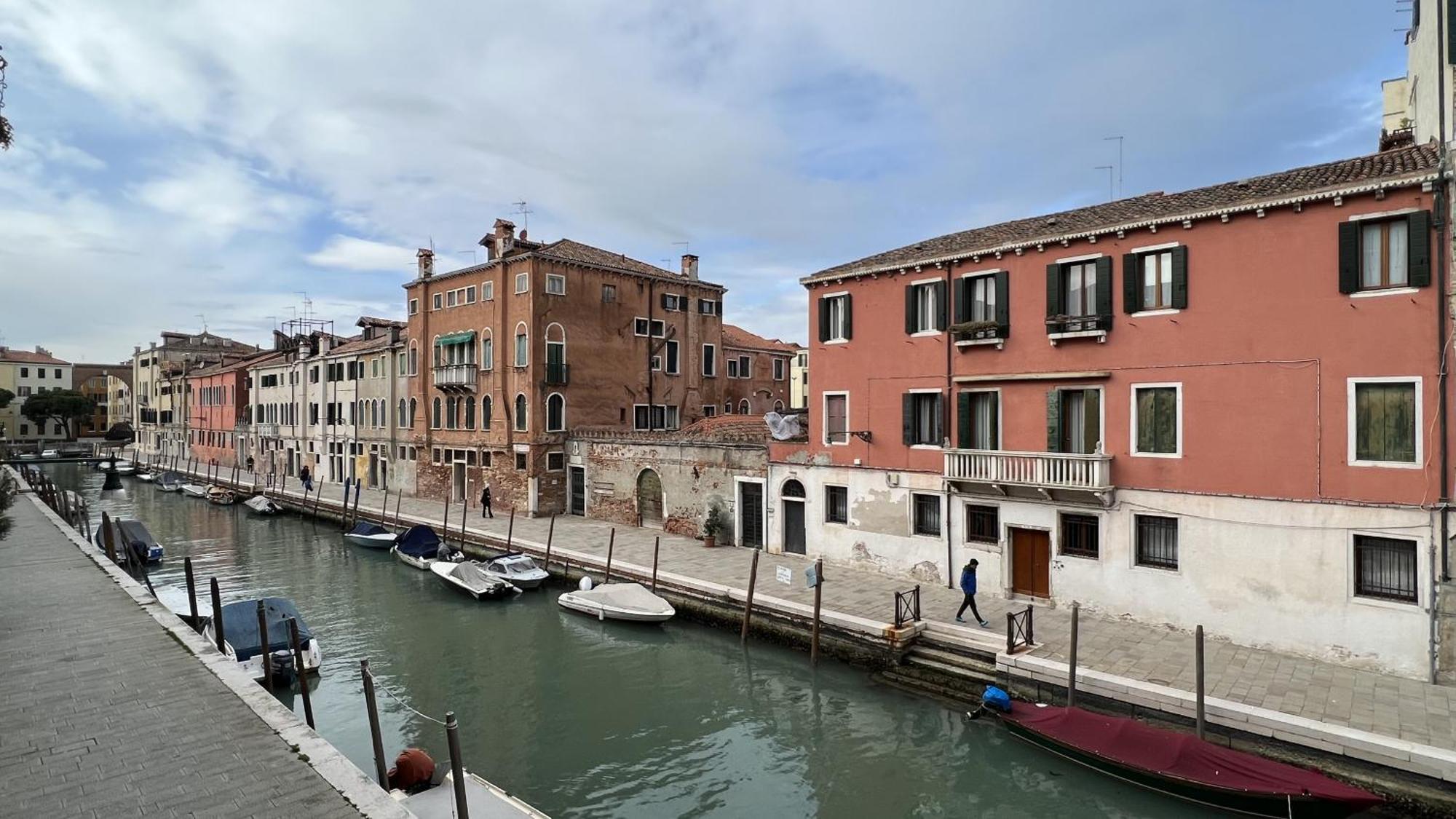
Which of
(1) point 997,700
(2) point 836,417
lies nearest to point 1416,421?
(1) point 997,700

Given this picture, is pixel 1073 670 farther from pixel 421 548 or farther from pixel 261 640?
pixel 421 548

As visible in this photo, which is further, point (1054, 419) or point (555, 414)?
point (555, 414)

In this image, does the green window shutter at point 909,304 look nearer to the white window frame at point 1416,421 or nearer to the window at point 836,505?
the window at point 836,505

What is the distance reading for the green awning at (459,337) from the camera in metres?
31.3

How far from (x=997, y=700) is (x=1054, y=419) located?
616cm

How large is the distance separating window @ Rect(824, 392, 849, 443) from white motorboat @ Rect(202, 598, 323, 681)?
40.3 ft

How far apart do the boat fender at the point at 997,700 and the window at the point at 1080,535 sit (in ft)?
14.7

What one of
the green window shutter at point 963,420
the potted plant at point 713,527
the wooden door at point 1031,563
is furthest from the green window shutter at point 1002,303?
the potted plant at point 713,527

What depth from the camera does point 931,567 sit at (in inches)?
679

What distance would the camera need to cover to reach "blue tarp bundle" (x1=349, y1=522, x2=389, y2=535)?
27.8 metres

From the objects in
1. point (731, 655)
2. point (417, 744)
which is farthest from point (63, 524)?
point (731, 655)

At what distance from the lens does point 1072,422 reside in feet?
49.9

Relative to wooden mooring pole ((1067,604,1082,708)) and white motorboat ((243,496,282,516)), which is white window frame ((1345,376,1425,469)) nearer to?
A: wooden mooring pole ((1067,604,1082,708))

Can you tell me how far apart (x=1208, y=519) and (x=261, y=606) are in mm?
15845
